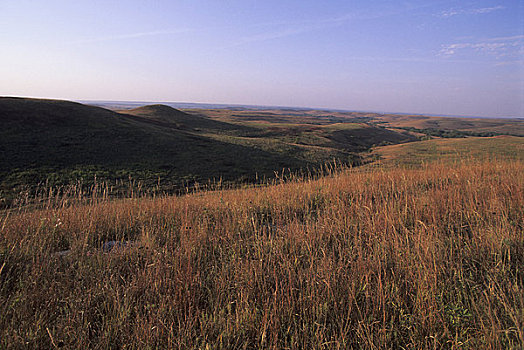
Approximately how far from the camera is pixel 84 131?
28.9 metres

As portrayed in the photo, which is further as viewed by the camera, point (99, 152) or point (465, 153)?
point (99, 152)

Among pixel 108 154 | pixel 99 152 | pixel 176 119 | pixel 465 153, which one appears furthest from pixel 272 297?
pixel 176 119

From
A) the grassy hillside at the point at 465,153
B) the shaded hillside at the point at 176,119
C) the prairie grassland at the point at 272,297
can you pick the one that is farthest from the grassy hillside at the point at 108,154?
the shaded hillside at the point at 176,119

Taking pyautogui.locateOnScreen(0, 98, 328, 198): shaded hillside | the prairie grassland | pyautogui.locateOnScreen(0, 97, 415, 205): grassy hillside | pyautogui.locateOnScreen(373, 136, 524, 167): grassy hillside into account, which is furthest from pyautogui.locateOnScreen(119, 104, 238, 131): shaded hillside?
the prairie grassland

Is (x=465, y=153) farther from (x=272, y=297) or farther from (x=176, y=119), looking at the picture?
(x=176, y=119)

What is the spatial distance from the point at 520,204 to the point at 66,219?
8.00m

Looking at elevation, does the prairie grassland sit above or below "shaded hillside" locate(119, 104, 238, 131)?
below

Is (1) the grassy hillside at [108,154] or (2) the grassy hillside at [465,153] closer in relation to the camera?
(2) the grassy hillside at [465,153]

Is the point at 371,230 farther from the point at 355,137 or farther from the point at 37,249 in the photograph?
the point at 355,137

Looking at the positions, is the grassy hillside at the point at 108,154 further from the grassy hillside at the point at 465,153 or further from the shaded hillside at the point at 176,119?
the shaded hillside at the point at 176,119

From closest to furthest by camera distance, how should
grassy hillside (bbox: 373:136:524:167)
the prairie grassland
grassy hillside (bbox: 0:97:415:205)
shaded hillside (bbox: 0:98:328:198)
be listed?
the prairie grassland, grassy hillside (bbox: 373:136:524:167), grassy hillside (bbox: 0:97:415:205), shaded hillside (bbox: 0:98:328:198)

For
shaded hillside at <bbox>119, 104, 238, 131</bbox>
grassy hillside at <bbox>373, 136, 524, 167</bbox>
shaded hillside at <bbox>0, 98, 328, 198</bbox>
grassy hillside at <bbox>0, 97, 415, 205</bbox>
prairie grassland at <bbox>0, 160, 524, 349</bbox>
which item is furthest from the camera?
shaded hillside at <bbox>119, 104, 238, 131</bbox>

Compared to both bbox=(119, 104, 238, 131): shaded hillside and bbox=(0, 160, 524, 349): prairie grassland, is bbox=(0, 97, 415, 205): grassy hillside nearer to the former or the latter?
bbox=(0, 160, 524, 349): prairie grassland

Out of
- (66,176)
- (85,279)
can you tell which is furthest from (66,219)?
(66,176)
